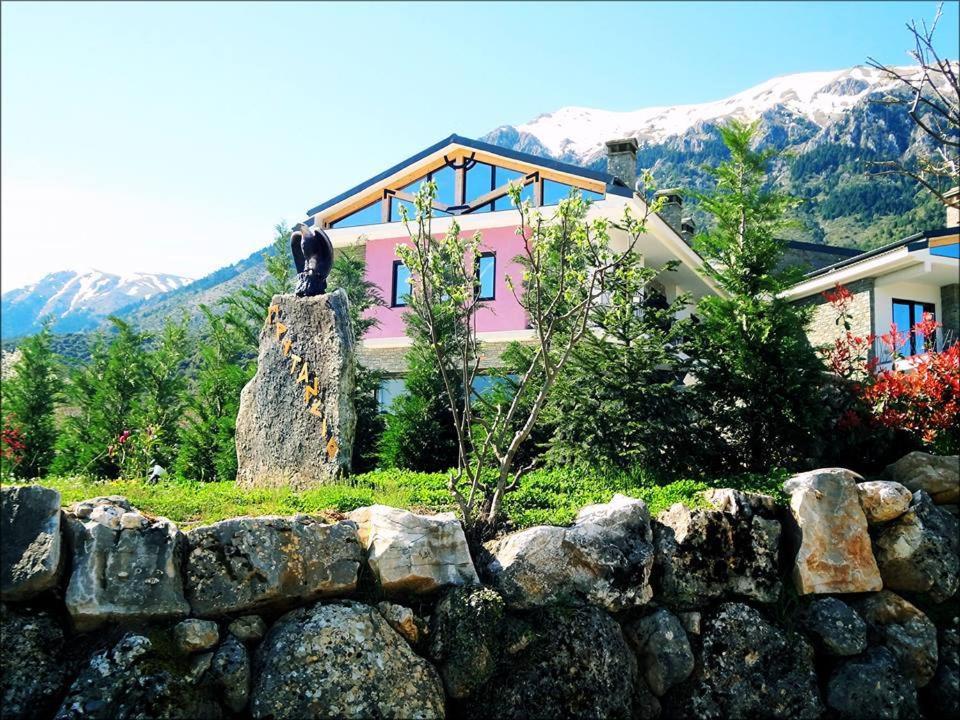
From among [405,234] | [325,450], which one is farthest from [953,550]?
[405,234]

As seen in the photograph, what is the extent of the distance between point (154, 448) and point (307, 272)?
4.98 meters

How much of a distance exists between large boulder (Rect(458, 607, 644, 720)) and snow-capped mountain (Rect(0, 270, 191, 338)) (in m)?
80.5

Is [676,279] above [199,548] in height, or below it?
above

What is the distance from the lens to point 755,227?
381 inches

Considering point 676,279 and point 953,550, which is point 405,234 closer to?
point 676,279

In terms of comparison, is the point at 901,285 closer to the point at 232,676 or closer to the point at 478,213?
the point at 478,213

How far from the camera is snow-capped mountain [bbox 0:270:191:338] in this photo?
84125mm

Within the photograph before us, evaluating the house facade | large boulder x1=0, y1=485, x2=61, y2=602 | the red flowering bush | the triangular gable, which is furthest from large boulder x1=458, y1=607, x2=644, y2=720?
the house facade

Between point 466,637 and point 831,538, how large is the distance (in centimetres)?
350

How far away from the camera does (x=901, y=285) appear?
19562 millimetres

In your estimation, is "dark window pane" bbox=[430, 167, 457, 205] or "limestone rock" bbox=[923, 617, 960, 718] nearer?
"limestone rock" bbox=[923, 617, 960, 718]

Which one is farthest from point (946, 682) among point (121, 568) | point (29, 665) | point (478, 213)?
point (478, 213)

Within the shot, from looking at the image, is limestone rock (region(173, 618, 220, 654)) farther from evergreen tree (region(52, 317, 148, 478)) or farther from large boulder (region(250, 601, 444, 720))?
evergreen tree (region(52, 317, 148, 478))

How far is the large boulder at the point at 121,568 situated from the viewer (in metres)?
5.32
